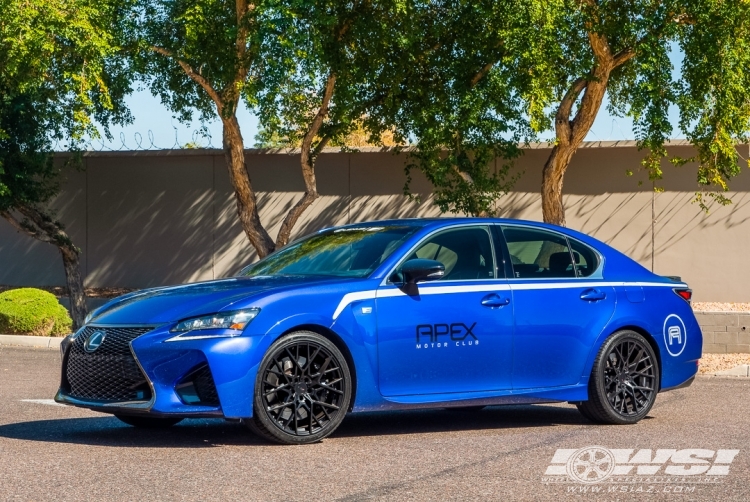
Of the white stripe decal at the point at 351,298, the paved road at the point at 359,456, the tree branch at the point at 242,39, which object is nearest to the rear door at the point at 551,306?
the paved road at the point at 359,456

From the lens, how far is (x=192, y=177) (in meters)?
23.0

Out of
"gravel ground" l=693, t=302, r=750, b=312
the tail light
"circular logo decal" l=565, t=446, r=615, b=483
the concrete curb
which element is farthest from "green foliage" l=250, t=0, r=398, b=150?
"circular logo decal" l=565, t=446, r=615, b=483

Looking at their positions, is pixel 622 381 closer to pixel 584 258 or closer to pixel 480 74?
pixel 584 258

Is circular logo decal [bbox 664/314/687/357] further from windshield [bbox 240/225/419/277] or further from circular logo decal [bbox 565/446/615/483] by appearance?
windshield [bbox 240/225/419/277]

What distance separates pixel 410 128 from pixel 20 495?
13887mm

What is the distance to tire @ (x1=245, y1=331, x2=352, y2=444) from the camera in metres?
7.57

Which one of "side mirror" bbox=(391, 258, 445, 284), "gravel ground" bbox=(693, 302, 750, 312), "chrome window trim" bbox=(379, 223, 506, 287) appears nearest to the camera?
"side mirror" bbox=(391, 258, 445, 284)

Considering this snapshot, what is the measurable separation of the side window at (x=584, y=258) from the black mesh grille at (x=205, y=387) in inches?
134

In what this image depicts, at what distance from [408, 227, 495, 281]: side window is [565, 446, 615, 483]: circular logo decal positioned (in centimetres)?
164

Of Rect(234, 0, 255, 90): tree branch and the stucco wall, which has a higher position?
Rect(234, 0, 255, 90): tree branch

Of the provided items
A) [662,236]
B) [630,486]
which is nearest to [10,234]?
[662,236]

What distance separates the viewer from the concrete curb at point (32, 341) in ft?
55.7

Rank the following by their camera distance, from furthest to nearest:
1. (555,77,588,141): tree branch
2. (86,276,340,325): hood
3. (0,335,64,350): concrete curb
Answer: (555,77,588,141): tree branch < (0,335,64,350): concrete curb < (86,276,340,325): hood

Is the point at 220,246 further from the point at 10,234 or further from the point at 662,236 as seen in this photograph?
the point at 662,236
